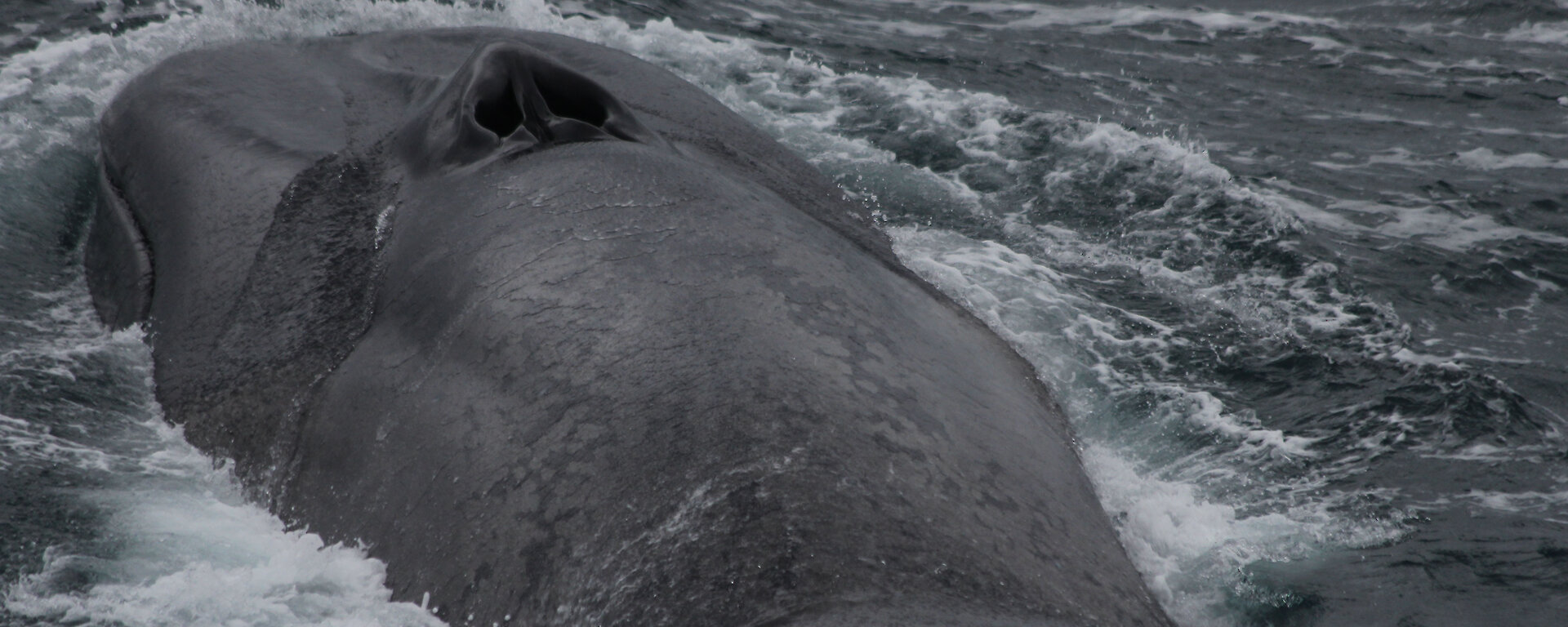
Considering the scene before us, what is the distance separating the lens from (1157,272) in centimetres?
832

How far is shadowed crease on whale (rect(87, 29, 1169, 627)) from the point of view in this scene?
364 centimetres

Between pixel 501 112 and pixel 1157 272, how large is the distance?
4441 millimetres

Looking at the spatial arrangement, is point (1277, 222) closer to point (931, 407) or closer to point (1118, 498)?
point (1118, 498)

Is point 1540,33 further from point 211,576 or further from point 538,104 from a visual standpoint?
point 211,576

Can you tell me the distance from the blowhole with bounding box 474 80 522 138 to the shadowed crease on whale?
1 cm

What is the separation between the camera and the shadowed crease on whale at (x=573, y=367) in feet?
12.0

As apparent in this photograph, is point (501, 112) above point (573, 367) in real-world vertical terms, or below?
above

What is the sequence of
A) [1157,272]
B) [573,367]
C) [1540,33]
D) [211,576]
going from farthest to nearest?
[1540,33] → [1157,272] → [211,576] → [573,367]

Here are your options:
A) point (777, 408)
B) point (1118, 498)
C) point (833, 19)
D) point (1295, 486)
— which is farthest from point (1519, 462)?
point (833, 19)

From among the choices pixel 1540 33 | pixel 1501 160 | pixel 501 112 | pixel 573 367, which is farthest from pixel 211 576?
pixel 1540 33

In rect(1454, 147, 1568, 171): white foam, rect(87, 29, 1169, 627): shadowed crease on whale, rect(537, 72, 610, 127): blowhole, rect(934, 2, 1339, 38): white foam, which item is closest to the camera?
rect(87, 29, 1169, 627): shadowed crease on whale

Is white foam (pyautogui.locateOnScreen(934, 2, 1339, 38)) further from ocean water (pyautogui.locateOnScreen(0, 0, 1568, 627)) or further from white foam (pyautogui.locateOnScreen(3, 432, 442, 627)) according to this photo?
white foam (pyautogui.locateOnScreen(3, 432, 442, 627))

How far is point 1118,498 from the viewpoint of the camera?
18.2 feet

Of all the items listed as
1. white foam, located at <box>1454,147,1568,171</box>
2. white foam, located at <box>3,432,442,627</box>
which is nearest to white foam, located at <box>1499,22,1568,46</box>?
white foam, located at <box>1454,147,1568,171</box>
